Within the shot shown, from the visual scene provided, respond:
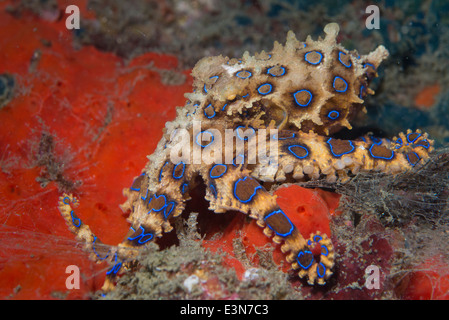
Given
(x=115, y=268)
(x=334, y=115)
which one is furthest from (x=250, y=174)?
(x=115, y=268)

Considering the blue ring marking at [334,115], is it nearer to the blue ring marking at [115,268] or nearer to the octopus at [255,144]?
the octopus at [255,144]

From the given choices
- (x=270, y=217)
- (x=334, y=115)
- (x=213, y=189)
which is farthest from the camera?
(x=334, y=115)

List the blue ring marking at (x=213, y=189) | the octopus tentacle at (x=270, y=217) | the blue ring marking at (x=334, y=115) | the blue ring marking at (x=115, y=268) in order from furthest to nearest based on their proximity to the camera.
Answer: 1. the blue ring marking at (x=334, y=115)
2. the blue ring marking at (x=213, y=189)
3. the blue ring marking at (x=115, y=268)
4. the octopus tentacle at (x=270, y=217)

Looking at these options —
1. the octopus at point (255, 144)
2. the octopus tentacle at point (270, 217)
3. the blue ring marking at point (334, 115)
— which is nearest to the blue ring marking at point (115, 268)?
the octopus at point (255, 144)

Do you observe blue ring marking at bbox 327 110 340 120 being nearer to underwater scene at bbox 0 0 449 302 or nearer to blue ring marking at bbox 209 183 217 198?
underwater scene at bbox 0 0 449 302

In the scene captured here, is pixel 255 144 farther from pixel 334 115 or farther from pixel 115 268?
pixel 115 268

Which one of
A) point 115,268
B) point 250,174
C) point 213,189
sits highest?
point 250,174
